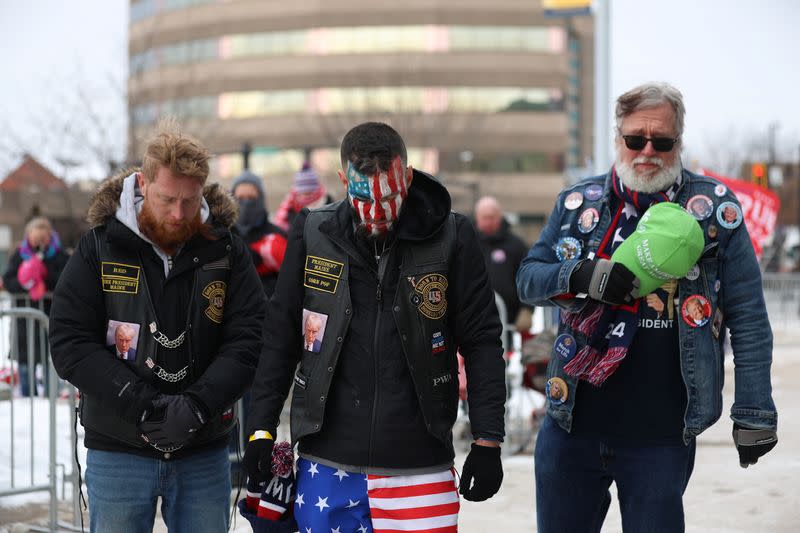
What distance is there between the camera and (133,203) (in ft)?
11.4

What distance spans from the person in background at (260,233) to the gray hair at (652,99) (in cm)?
380

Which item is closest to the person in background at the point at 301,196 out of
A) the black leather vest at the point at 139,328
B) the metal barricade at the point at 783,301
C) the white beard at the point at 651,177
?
the black leather vest at the point at 139,328

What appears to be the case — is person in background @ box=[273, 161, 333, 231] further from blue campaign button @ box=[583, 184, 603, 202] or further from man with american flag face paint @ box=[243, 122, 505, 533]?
man with american flag face paint @ box=[243, 122, 505, 533]

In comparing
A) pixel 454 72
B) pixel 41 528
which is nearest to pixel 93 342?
pixel 41 528

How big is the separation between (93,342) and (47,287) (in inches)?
334

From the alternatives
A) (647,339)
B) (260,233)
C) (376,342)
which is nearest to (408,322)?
(376,342)

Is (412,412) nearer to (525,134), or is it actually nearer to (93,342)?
(93,342)

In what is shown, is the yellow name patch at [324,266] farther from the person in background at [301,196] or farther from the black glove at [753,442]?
the person in background at [301,196]

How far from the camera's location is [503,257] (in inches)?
384

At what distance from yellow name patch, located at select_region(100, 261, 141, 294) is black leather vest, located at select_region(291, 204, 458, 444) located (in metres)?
0.62

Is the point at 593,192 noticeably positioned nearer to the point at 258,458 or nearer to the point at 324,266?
the point at 324,266

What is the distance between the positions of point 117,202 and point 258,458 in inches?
41.4

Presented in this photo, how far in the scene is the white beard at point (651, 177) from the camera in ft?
11.6

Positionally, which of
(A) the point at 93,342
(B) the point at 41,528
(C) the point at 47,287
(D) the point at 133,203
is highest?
(D) the point at 133,203
